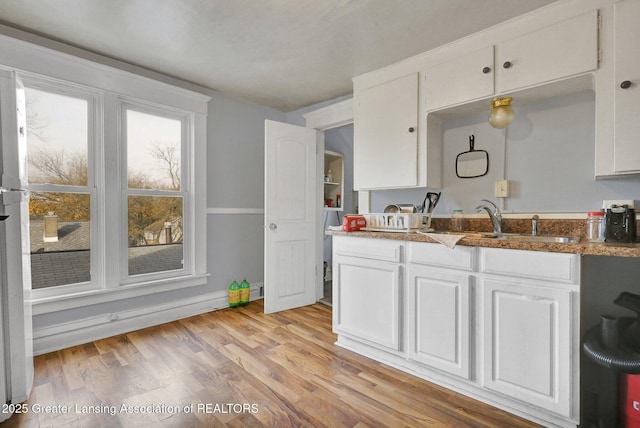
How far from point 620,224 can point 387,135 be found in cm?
160

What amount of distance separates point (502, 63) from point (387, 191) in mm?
1290

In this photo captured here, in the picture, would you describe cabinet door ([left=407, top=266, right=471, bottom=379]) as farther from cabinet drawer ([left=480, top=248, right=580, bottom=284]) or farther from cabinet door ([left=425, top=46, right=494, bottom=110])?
cabinet door ([left=425, top=46, right=494, bottom=110])

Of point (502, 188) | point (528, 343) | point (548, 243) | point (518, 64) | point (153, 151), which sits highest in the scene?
point (518, 64)

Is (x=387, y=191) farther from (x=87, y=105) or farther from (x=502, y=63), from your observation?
(x=87, y=105)

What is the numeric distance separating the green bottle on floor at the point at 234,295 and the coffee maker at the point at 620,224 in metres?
3.09

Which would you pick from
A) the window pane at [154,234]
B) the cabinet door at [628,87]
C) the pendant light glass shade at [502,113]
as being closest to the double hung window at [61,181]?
the window pane at [154,234]

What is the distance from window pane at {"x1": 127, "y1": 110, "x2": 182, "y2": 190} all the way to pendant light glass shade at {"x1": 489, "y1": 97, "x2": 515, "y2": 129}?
279cm

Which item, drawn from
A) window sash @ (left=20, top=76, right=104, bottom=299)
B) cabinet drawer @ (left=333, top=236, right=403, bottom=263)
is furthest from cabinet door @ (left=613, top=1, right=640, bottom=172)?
window sash @ (left=20, top=76, right=104, bottom=299)

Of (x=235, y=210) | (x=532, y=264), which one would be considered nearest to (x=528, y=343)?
(x=532, y=264)

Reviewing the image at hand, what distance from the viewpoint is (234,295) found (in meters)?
3.36

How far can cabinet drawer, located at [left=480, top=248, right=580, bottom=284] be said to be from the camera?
1.42 meters

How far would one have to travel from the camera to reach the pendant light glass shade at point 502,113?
79.3 inches

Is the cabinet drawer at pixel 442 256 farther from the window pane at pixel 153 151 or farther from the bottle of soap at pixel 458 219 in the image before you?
the window pane at pixel 153 151

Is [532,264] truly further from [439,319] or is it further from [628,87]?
[628,87]
